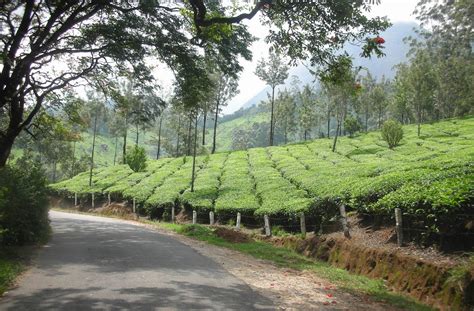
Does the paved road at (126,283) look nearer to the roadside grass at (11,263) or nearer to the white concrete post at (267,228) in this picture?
the roadside grass at (11,263)

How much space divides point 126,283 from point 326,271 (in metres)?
6.44

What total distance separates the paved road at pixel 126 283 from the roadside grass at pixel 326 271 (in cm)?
297

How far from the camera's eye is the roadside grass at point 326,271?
30.9 feet

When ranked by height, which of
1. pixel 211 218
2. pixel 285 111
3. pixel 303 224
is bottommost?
pixel 211 218

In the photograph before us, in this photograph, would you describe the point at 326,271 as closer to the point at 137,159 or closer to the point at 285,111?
the point at 137,159

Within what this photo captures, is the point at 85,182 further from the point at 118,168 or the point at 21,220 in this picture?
the point at 21,220

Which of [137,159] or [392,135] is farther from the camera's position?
[137,159]

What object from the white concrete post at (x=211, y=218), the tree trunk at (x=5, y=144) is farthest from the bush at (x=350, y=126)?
the tree trunk at (x=5, y=144)

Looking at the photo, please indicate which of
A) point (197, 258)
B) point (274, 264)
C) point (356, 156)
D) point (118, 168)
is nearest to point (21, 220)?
point (197, 258)

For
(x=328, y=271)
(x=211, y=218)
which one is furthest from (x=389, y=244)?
(x=211, y=218)

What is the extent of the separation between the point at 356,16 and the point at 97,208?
37927 millimetres

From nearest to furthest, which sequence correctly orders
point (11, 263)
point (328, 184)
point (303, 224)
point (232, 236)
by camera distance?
point (11, 263), point (303, 224), point (232, 236), point (328, 184)

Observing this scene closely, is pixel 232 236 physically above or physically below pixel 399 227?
below

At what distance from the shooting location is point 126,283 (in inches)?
348
